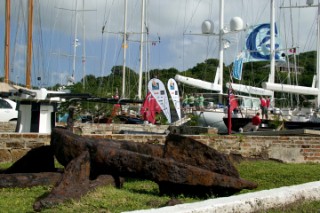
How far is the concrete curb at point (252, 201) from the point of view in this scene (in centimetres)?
461

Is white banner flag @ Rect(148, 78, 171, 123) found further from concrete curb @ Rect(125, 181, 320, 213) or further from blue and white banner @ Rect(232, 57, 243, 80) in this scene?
blue and white banner @ Rect(232, 57, 243, 80)

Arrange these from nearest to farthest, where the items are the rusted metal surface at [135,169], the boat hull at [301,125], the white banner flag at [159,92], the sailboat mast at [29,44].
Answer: the rusted metal surface at [135,169] < the sailboat mast at [29,44] < the white banner flag at [159,92] < the boat hull at [301,125]

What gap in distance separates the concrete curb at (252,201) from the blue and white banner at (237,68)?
31858mm

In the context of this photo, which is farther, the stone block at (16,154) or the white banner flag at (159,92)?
the white banner flag at (159,92)

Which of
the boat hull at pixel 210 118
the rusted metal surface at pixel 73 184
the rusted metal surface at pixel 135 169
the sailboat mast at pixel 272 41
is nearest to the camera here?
the rusted metal surface at pixel 73 184

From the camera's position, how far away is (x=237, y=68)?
125 ft

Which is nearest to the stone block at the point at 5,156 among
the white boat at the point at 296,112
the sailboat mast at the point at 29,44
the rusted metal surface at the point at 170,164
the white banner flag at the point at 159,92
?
the rusted metal surface at the point at 170,164

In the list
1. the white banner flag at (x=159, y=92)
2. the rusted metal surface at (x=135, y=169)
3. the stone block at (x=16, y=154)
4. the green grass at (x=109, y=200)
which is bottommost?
the green grass at (x=109, y=200)

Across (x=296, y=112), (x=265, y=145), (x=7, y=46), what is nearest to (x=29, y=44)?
(x=7, y=46)

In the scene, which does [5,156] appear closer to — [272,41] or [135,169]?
[135,169]

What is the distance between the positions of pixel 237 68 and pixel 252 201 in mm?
33575

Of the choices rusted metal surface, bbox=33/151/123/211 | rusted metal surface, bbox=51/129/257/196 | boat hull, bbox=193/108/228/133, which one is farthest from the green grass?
boat hull, bbox=193/108/228/133

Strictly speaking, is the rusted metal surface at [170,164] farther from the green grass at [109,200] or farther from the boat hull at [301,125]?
the boat hull at [301,125]

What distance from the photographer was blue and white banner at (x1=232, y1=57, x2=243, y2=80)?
37812 mm
